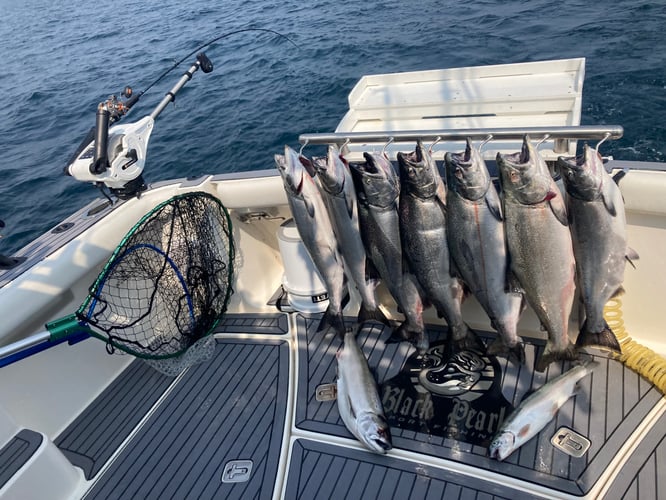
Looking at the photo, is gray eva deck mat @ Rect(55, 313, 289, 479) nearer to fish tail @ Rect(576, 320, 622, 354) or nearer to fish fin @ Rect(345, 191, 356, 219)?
fish fin @ Rect(345, 191, 356, 219)

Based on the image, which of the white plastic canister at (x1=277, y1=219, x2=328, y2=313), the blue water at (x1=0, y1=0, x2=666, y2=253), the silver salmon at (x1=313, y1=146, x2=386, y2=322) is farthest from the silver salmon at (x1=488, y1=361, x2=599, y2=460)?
the blue water at (x1=0, y1=0, x2=666, y2=253)

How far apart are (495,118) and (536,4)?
10.9 metres

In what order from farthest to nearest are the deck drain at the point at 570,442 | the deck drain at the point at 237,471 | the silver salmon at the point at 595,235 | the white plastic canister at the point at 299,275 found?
1. the white plastic canister at the point at 299,275
2. the deck drain at the point at 237,471
3. the deck drain at the point at 570,442
4. the silver salmon at the point at 595,235

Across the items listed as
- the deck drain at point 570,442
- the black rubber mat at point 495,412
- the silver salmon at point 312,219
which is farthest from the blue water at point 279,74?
the silver salmon at point 312,219

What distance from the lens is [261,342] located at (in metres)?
3.54

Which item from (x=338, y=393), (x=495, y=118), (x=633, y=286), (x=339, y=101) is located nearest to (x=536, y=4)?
(x=339, y=101)

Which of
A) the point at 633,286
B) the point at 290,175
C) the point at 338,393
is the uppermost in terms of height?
the point at 290,175

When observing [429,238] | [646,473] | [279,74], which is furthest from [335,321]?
[279,74]

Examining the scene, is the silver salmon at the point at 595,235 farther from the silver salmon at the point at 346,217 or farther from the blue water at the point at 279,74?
the blue water at the point at 279,74

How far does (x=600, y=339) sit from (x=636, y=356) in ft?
1.61

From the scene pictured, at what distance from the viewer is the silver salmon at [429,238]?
225 centimetres

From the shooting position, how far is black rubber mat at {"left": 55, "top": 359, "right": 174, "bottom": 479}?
3035 mm

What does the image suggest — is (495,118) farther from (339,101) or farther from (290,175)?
(339,101)

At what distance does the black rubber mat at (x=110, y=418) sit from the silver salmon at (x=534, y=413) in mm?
2401
